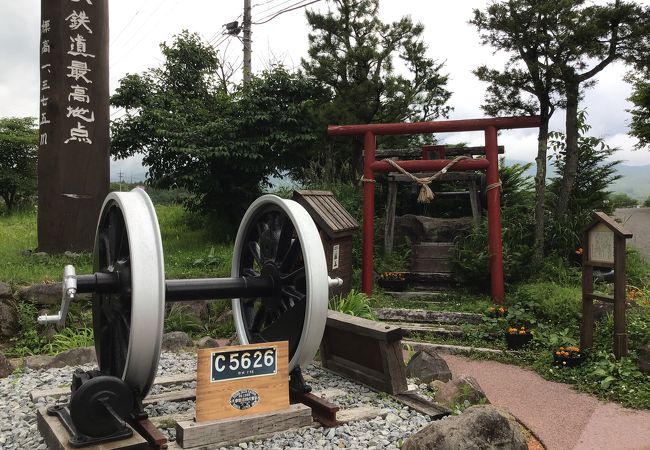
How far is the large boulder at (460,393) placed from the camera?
4.72 metres

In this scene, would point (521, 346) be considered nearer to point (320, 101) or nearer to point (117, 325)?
point (117, 325)

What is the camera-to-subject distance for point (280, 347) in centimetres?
392

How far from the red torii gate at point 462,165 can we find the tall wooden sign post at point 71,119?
13.6 ft

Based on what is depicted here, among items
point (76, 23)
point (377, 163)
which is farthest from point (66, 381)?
point (76, 23)

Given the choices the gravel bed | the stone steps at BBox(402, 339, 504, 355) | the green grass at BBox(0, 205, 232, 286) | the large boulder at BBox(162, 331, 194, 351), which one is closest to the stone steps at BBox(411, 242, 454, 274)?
the stone steps at BBox(402, 339, 504, 355)

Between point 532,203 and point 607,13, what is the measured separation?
12.9 ft

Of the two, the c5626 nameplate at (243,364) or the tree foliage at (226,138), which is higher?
Result: the tree foliage at (226,138)

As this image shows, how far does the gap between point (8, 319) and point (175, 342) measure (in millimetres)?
2211

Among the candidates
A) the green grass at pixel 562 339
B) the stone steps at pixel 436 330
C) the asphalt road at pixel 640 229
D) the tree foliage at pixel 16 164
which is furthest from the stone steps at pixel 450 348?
the tree foliage at pixel 16 164

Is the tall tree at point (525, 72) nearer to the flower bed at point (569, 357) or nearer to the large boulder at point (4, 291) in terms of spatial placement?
the flower bed at point (569, 357)

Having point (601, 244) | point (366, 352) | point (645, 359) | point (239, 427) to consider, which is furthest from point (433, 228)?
point (239, 427)

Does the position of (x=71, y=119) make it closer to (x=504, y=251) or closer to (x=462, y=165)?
(x=462, y=165)

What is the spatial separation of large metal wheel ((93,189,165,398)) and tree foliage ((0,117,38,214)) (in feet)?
56.7

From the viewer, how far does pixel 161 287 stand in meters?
3.27
